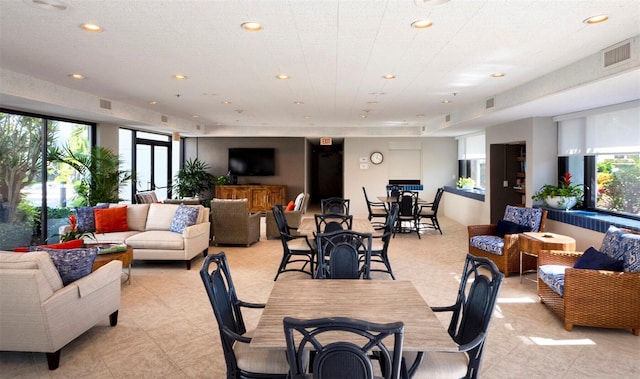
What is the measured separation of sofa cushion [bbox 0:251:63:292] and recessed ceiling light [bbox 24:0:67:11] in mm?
1795

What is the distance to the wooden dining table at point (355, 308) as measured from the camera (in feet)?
5.78

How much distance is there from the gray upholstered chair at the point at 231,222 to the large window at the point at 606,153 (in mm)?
5341

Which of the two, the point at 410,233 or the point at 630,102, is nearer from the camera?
the point at 630,102

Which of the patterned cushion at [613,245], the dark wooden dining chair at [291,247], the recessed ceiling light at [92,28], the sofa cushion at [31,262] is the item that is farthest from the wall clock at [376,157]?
the sofa cushion at [31,262]

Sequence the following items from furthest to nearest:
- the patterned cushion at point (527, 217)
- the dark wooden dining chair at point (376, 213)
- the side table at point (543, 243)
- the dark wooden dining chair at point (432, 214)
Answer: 1. the dark wooden dining chair at point (376, 213)
2. the dark wooden dining chair at point (432, 214)
3. the patterned cushion at point (527, 217)
4. the side table at point (543, 243)

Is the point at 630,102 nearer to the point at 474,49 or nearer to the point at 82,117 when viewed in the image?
the point at 474,49

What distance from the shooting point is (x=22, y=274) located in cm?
281

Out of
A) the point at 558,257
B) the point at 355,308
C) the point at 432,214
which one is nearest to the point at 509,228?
the point at 558,257

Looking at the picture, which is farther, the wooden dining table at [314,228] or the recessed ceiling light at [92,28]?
the wooden dining table at [314,228]

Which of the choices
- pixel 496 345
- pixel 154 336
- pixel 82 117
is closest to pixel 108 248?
pixel 154 336

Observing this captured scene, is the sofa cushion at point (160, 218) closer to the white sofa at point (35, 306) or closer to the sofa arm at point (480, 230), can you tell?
the white sofa at point (35, 306)

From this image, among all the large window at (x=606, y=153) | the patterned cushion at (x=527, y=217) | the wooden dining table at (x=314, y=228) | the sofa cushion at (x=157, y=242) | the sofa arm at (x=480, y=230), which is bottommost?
the sofa cushion at (x=157, y=242)

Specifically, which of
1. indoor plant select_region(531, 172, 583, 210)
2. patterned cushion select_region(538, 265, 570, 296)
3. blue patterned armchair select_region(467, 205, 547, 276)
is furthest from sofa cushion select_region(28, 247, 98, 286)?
indoor plant select_region(531, 172, 583, 210)

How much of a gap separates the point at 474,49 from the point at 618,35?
1.15 m
